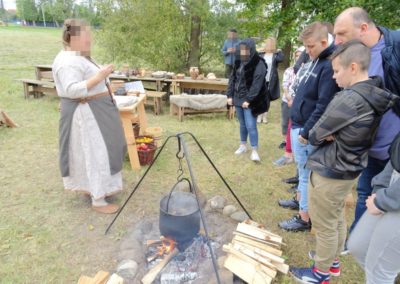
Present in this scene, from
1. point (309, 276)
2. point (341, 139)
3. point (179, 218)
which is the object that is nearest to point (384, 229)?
point (341, 139)

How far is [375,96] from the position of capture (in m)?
1.80

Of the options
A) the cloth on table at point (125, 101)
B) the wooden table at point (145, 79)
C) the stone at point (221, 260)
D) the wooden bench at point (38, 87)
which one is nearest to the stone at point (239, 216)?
the stone at point (221, 260)

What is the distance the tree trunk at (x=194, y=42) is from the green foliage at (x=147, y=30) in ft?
0.54

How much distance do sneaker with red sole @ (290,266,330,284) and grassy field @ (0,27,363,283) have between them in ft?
0.25

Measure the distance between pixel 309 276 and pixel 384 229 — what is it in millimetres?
A: 817

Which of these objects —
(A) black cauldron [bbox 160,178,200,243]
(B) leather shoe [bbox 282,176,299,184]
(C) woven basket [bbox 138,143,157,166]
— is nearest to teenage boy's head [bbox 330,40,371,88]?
(A) black cauldron [bbox 160,178,200,243]

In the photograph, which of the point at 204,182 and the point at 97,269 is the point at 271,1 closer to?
the point at 204,182

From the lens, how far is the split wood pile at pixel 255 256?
2316 millimetres

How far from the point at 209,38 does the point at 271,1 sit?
2059mm

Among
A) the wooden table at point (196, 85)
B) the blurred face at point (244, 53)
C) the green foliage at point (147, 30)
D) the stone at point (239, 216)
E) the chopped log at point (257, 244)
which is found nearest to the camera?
the chopped log at point (257, 244)

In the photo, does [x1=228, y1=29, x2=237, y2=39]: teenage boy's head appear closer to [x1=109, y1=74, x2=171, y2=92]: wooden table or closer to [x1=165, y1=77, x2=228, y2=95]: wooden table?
[x1=165, y1=77, x2=228, y2=95]: wooden table

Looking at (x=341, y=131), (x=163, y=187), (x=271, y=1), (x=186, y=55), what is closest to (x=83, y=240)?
(x=163, y=187)

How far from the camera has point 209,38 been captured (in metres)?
9.96

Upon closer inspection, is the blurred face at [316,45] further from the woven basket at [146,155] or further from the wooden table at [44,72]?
the wooden table at [44,72]
